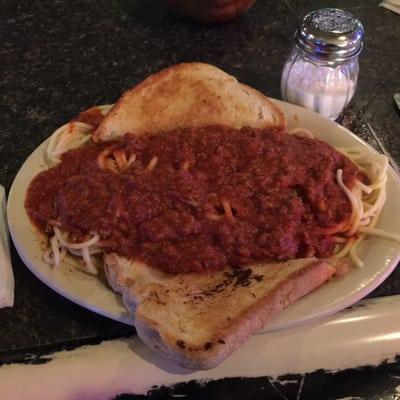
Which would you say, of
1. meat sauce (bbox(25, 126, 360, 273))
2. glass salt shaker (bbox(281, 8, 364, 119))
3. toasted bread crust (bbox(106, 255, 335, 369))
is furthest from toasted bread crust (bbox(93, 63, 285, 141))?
toasted bread crust (bbox(106, 255, 335, 369))

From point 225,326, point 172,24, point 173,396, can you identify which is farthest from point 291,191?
point 172,24

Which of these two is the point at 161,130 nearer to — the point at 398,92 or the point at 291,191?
the point at 291,191

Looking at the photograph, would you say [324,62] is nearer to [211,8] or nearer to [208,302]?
[211,8]

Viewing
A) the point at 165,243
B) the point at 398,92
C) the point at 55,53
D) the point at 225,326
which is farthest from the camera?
the point at 55,53

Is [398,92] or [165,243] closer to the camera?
[165,243]

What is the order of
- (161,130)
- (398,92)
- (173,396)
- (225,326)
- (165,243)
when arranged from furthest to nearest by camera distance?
(398,92)
(161,130)
(165,243)
(173,396)
(225,326)

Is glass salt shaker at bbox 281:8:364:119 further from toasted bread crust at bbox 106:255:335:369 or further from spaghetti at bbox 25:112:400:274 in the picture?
toasted bread crust at bbox 106:255:335:369

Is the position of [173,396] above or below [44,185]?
below
